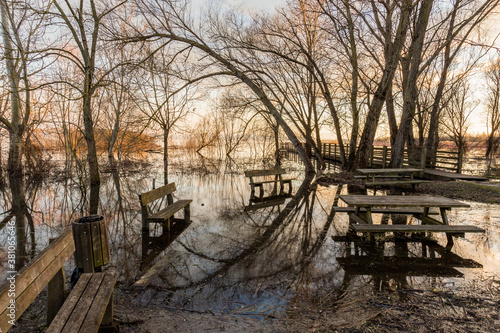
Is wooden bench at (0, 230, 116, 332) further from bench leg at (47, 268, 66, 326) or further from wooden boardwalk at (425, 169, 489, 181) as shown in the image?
wooden boardwalk at (425, 169, 489, 181)

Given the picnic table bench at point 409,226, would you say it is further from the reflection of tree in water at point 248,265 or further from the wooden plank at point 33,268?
the wooden plank at point 33,268

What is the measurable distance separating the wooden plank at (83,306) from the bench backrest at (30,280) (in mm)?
314

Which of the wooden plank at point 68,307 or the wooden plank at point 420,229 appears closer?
the wooden plank at point 68,307

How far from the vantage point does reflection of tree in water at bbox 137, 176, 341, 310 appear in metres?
3.28

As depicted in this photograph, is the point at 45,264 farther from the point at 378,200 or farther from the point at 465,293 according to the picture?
the point at 378,200

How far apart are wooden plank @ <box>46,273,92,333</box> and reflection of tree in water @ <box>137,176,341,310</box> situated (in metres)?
0.98

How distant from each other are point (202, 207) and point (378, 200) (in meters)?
4.79

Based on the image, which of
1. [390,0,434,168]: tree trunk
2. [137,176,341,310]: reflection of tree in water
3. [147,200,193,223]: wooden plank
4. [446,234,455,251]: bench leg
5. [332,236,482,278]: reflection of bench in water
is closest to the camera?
[137,176,341,310]: reflection of tree in water

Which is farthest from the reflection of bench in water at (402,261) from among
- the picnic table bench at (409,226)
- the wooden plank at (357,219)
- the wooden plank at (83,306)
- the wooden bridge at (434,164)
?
the wooden bridge at (434,164)

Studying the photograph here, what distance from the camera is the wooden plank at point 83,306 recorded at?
1958mm

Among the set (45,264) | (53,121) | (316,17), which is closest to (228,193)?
(45,264)

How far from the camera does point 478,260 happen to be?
418cm

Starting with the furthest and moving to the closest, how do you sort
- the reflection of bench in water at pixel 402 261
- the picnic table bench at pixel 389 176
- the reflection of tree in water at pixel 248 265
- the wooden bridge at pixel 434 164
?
1. the wooden bridge at pixel 434 164
2. the picnic table bench at pixel 389 176
3. the reflection of bench in water at pixel 402 261
4. the reflection of tree in water at pixel 248 265

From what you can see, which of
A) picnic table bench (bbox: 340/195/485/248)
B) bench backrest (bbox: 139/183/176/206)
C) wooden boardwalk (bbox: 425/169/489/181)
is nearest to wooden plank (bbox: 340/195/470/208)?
picnic table bench (bbox: 340/195/485/248)
